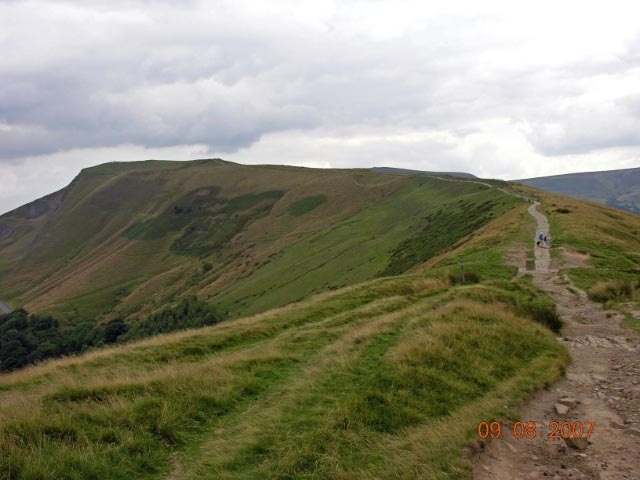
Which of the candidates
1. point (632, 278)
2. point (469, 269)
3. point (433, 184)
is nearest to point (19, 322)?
point (433, 184)

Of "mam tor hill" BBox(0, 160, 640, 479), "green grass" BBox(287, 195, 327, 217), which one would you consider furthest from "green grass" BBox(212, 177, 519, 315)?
"green grass" BBox(287, 195, 327, 217)

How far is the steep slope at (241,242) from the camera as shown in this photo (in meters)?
72.1

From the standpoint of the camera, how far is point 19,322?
101938mm

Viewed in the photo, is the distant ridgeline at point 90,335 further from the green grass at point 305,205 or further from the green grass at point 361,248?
the green grass at point 305,205

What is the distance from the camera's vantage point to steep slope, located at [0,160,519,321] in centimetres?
7214

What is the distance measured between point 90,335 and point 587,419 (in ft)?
285

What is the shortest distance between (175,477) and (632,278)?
2461 centimetres

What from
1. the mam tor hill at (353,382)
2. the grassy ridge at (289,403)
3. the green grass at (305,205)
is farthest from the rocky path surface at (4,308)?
the grassy ridge at (289,403)

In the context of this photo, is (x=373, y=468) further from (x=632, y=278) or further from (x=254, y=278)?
(x=254, y=278)

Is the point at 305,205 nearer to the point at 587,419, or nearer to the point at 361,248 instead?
the point at 361,248

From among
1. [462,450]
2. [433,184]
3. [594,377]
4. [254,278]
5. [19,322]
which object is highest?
[433,184]

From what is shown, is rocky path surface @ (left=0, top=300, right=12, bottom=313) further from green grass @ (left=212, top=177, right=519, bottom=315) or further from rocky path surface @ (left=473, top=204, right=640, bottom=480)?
rocky path surface @ (left=473, top=204, right=640, bottom=480)
